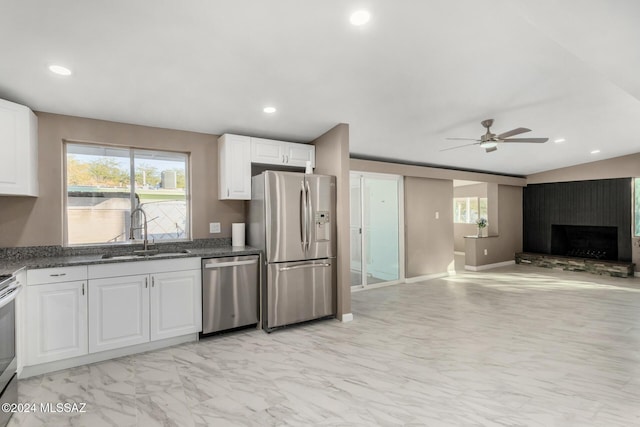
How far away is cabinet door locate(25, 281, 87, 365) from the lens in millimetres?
2498

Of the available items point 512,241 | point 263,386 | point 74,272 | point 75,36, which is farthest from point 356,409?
point 512,241

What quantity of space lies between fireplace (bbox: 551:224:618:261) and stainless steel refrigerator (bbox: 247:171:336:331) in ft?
23.2

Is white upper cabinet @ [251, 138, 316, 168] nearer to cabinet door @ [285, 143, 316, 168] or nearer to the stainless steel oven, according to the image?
cabinet door @ [285, 143, 316, 168]

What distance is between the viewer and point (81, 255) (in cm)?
313

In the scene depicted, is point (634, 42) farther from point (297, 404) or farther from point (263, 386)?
point (263, 386)

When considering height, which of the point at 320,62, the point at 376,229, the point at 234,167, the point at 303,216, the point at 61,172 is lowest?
the point at 376,229

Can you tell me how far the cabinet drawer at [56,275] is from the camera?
2510 mm

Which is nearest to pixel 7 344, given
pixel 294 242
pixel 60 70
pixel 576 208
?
pixel 60 70

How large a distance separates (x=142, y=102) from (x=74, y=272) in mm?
1684

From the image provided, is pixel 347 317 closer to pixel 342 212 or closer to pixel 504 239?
pixel 342 212

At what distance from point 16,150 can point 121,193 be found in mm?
958

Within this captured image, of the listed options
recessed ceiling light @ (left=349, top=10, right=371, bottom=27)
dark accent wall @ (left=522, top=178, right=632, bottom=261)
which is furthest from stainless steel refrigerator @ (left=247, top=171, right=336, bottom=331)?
dark accent wall @ (left=522, top=178, right=632, bottom=261)

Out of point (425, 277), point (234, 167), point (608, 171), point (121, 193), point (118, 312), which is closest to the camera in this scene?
point (118, 312)

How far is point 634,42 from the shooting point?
183cm
